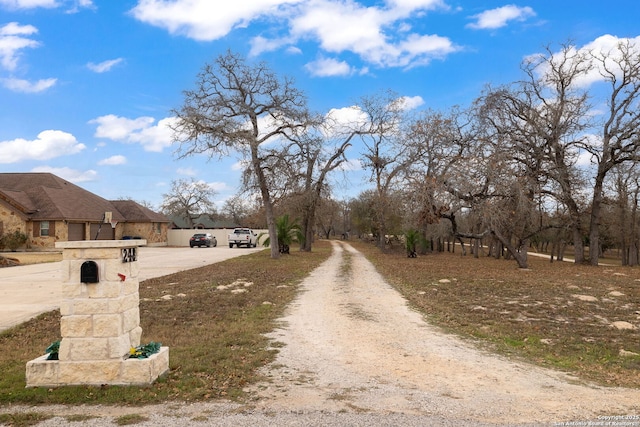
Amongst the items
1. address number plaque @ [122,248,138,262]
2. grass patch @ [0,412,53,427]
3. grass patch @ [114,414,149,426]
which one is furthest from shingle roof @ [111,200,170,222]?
grass patch @ [114,414,149,426]

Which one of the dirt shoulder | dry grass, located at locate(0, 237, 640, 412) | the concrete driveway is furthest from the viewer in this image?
the concrete driveway

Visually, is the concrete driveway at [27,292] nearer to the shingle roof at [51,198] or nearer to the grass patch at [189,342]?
the grass patch at [189,342]

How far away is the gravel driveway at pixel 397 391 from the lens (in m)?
4.43

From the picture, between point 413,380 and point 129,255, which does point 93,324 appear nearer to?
point 129,255

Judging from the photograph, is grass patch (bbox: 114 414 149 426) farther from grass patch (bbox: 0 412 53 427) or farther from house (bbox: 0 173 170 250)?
house (bbox: 0 173 170 250)

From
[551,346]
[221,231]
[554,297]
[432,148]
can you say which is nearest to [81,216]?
[221,231]

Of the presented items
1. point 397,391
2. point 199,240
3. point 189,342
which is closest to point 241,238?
point 199,240

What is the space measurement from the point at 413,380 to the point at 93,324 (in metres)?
3.53

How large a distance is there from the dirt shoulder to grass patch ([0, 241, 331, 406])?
472 millimetres

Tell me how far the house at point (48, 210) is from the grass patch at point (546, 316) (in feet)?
75.7

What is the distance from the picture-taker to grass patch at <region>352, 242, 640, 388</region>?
22.9 feet

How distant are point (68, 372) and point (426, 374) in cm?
394

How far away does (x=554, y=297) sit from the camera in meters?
13.1

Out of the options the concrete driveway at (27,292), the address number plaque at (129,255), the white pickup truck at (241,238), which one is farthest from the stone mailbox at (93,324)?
the white pickup truck at (241,238)
